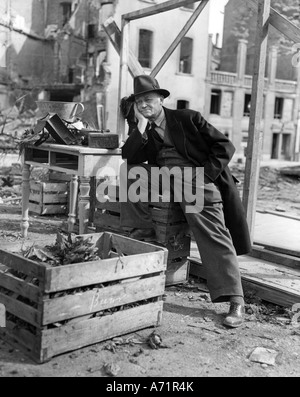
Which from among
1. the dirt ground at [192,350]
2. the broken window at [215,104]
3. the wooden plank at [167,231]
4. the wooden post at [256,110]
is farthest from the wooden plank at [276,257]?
the broken window at [215,104]

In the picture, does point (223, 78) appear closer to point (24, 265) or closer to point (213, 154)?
point (213, 154)

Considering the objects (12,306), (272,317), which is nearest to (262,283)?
(272,317)

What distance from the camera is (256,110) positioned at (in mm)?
4902

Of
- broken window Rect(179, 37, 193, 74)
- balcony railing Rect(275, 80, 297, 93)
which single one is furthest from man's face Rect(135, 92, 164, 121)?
balcony railing Rect(275, 80, 297, 93)

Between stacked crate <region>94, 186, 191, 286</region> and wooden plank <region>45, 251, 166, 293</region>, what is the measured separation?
0.84 m

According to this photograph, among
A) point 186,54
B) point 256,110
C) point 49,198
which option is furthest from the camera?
point 186,54

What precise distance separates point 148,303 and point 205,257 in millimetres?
630

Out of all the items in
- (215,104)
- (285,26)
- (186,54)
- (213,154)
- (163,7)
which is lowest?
(213,154)

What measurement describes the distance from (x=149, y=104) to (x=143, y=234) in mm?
1151

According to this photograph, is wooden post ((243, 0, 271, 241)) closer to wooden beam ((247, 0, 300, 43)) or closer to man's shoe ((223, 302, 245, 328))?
wooden beam ((247, 0, 300, 43))

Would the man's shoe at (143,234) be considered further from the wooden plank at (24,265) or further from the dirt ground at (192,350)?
the wooden plank at (24,265)

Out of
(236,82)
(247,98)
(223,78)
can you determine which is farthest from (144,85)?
(247,98)

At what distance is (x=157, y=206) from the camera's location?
4484mm

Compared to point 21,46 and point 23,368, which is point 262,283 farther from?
point 21,46
